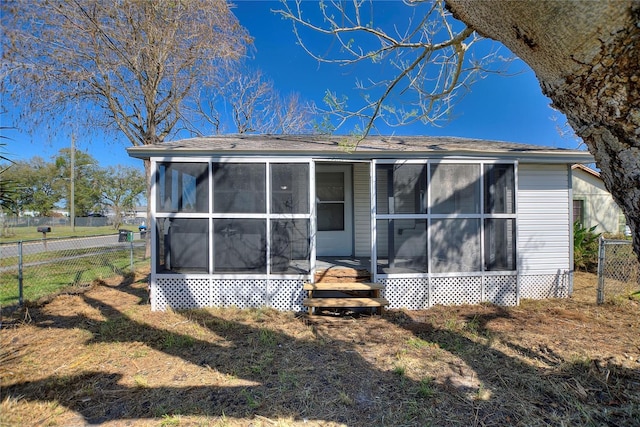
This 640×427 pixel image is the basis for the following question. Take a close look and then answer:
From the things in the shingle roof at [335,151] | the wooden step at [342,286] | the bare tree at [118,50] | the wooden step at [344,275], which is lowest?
the wooden step at [342,286]

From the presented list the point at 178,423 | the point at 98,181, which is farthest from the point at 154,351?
the point at 98,181

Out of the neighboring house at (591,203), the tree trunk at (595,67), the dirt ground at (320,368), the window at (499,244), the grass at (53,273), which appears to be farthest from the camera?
the neighboring house at (591,203)

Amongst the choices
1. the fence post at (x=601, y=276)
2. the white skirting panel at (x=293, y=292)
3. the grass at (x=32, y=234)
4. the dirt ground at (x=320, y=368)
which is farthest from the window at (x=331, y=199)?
the grass at (x=32, y=234)

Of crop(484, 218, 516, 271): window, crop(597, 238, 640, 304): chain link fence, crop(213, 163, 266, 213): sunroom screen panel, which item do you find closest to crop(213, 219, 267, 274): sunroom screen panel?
crop(213, 163, 266, 213): sunroom screen panel

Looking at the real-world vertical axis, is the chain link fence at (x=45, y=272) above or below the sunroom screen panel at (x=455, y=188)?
below

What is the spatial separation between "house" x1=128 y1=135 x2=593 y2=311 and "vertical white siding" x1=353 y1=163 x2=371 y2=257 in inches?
71.1

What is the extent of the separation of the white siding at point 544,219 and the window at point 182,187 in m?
6.33

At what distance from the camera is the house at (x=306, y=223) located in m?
5.27

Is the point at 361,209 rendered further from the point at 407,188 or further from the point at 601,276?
the point at 601,276

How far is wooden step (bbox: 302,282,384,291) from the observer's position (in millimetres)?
5141

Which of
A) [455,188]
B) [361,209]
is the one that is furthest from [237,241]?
[455,188]

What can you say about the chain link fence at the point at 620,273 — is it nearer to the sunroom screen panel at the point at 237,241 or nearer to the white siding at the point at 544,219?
the white siding at the point at 544,219

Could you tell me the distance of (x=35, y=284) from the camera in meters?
7.22

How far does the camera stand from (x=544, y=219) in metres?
6.11
